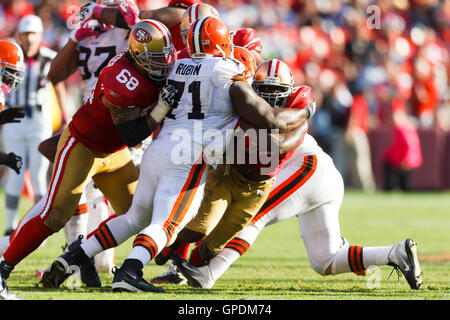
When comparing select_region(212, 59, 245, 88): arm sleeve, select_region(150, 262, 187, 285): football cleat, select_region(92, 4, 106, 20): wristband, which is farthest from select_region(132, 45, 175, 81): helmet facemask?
select_region(150, 262, 187, 285): football cleat

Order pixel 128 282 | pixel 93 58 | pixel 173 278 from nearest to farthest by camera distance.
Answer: pixel 128 282, pixel 173 278, pixel 93 58

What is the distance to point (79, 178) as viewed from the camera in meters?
5.11

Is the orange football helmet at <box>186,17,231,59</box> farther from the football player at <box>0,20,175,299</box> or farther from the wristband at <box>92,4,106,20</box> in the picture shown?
the wristband at <box>92,4,106,20</box>

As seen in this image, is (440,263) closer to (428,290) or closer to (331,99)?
(428,290)

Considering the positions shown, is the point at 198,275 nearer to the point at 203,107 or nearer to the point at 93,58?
the point at 203,107

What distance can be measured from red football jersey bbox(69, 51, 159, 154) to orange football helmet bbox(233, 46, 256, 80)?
0.72 meters

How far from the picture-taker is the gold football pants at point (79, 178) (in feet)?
16.6

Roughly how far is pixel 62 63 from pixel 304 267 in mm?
2619

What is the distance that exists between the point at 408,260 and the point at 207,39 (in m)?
1.94

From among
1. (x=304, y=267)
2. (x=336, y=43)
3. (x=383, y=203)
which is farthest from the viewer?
(x=336, y=43)

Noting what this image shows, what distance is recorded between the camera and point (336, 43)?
54.5 feet

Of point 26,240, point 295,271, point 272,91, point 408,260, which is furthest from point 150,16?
point 408,260
